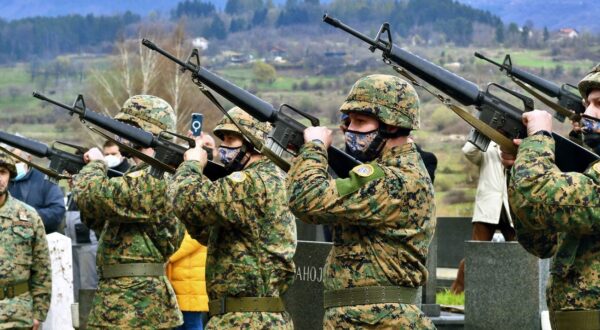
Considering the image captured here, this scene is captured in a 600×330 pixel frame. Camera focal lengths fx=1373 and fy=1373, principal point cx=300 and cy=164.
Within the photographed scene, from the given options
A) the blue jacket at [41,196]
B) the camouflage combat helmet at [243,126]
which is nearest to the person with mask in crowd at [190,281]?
the camouflage combat helmet at [243,126]

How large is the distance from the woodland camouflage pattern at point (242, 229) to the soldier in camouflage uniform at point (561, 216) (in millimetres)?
2032

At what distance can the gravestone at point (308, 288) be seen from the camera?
1205cm

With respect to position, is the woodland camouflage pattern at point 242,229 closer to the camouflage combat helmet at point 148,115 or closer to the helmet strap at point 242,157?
the helmet strap at point 242,157

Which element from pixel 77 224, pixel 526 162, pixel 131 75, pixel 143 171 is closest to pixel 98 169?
pixel 143 171

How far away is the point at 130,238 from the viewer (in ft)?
34.2

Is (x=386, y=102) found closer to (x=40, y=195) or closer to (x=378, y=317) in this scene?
(x=378, y=317)

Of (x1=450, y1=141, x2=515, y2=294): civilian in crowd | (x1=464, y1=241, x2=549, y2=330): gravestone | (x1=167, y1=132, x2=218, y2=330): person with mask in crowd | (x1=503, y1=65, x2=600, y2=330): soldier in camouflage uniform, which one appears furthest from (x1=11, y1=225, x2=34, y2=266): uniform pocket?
(x1=450, y1=141, x2=515, y2=294): civilian in crowd

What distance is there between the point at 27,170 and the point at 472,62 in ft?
258

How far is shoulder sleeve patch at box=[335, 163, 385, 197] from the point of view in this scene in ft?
25.5

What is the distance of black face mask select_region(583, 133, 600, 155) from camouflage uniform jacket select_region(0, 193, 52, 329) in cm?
531

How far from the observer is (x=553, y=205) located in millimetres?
7086

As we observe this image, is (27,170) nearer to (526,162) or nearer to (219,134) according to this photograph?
(219,134)

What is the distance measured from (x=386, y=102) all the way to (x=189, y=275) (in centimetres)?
429

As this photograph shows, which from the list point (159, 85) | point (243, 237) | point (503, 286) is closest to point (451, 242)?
point (503, 286)
